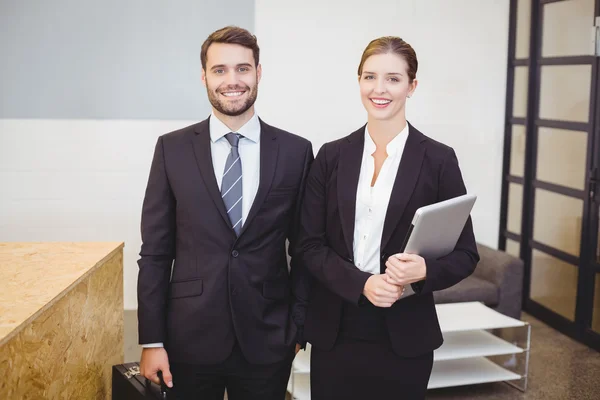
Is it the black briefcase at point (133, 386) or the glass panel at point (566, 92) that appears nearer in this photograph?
the black briefcase at point (133, 386)

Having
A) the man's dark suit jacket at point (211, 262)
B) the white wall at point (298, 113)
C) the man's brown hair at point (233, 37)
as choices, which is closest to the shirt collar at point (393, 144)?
the man's dark suit jacket at point (211, 262)

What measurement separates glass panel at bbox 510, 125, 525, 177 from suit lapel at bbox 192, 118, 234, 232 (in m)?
3.60

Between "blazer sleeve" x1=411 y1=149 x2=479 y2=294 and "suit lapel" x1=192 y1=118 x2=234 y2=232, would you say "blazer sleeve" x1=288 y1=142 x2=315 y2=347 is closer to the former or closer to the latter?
"suit lapel" x1=192 y1=118 x2=234 y2=232

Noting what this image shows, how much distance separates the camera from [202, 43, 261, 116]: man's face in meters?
2.04

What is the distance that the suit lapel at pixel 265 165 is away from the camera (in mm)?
2039

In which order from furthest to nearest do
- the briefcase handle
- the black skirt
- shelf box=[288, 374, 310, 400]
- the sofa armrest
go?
1. the sofa armrest
2. shelf box=[288, 374, 310, 400]
3. the briefcase handle
4. the black skirt

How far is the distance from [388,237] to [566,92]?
3.22 metres

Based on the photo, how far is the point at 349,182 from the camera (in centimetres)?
197

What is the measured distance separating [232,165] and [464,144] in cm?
355

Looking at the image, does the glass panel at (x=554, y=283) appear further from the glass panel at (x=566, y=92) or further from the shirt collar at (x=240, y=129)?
the shirt collar at (x=240, y=129)

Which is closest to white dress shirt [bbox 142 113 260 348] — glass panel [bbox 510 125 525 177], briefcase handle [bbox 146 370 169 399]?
briefcase handle [bbox 146 370 169 399]

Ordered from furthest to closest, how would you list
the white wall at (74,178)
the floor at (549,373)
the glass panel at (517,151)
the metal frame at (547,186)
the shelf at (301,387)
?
1. the glass panel at (517,151)
2. the white wall at (74,178)
3. the metal frame at (547,186)
4. the floor at (549,373)
5. the shelf at (301,387)

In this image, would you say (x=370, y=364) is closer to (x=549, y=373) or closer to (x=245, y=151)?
(x=245, y=151)

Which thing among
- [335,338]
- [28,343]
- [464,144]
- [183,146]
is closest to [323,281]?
[335,338]
